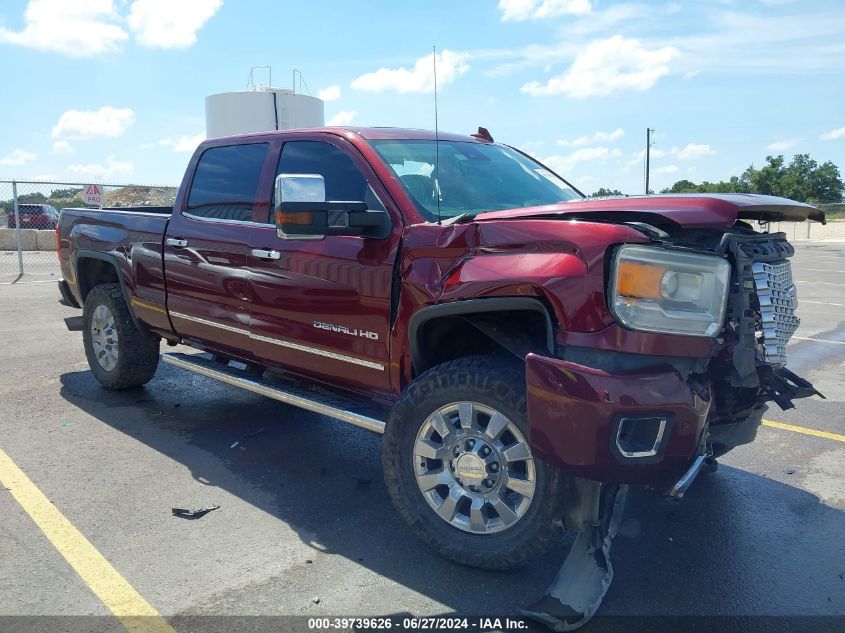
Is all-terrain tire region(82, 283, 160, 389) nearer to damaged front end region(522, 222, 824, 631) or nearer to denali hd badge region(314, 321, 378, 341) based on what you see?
denali hd badge region(314, 321, 378, 341)

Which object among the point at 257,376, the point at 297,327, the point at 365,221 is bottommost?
the point at 257,376

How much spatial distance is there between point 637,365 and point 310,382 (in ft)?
7.05

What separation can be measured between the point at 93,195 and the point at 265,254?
48.3 ft

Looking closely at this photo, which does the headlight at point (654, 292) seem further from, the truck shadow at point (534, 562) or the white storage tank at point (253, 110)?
the white storage tank at point (253, 110)

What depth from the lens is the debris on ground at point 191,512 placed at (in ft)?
12.4

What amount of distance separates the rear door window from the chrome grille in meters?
2.93

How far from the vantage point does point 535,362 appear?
2.80m

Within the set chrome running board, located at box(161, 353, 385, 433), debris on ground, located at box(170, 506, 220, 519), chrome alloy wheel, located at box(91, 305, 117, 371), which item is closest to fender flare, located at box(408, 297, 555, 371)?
chrome running board, located at box(161, 353, 385, 433)

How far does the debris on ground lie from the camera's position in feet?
12.4

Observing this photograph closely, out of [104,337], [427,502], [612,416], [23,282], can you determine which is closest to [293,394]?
[427,502]

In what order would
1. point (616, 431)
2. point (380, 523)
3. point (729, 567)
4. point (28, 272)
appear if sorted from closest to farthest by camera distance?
point (616, 431), point (729, 567), point (380, 523), point (28, 272)

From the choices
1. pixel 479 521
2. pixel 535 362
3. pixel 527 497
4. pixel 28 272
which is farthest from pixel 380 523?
pixel 28 272

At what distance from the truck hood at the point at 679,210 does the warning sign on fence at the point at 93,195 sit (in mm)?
15985

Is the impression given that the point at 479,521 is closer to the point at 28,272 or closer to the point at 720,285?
A: the point at 720,285
